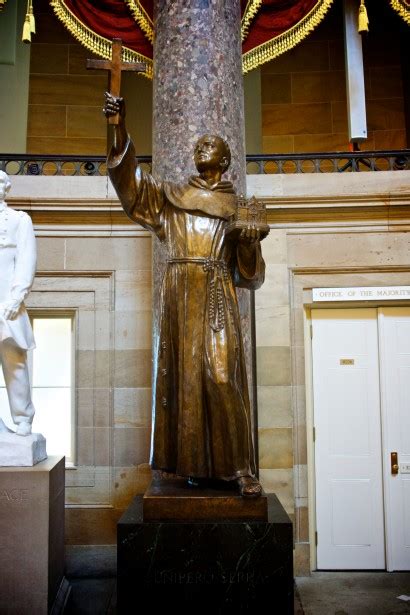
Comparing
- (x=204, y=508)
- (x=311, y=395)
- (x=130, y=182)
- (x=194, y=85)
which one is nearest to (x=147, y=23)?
(x=194, y=85)

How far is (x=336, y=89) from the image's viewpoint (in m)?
7.68

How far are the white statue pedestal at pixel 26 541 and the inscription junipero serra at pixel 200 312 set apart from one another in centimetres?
127

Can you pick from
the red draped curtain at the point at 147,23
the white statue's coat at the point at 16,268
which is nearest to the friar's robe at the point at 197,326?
the white statue's coat at the point at 16,268

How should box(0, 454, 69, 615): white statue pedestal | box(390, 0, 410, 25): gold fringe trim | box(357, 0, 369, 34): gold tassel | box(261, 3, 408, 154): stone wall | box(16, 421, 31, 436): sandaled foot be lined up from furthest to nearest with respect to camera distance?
1. box(261, 3, 408, 154): stone wall
2. box(390, 0, 410, 25): gold fringe trim
3. box(357, 0, 369, 34): gold tassel
4. box(16, 421, 31, 436): sandaled foot
5. box(0, 454, 69, 615): white statue pedestal

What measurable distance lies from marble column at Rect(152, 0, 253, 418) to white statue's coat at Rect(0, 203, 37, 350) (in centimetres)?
85

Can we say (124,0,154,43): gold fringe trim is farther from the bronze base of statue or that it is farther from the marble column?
the bronze base of statue

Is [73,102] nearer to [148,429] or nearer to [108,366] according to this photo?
[108,366]

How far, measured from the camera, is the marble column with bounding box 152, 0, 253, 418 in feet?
13.7

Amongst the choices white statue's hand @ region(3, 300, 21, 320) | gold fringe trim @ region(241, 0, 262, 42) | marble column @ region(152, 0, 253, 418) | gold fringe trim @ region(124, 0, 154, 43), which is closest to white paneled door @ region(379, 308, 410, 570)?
marble column @ region(152, 0, 253, 418)

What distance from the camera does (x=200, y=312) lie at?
2555 millimetres

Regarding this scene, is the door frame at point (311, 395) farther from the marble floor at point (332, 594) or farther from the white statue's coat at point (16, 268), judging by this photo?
the white statue's coat at point (16, 268)

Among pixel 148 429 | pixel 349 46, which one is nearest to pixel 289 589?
pixel 148 429

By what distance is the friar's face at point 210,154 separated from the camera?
2.68 m

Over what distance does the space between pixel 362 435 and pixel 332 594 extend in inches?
51.8
